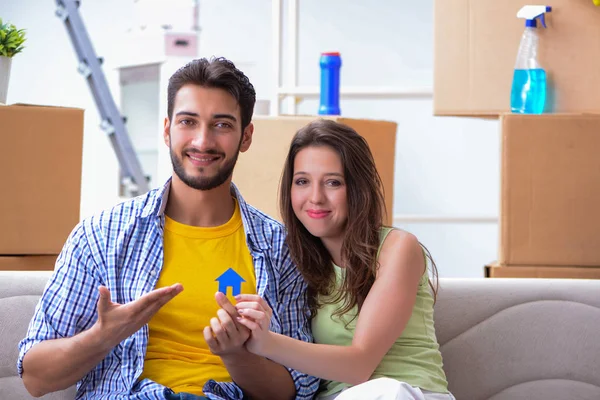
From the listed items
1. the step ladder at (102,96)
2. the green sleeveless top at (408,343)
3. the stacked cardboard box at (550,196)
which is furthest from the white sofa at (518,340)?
the step ladder at (102,96)

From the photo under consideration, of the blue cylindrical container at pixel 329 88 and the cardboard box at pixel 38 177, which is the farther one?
the blue cylindrical container at pixel 329 88

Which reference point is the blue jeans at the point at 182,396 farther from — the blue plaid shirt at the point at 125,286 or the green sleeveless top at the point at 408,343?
the green sleeveless top at the point at 408,343

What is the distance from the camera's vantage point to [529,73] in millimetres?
1979

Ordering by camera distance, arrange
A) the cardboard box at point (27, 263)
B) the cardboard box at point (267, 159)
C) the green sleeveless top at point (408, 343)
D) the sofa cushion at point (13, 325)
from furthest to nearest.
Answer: the cardboard box at point (267, 159) → the cardboard box at point (27, 263) → the sofa cushion at point (13, 325) → the green sleeveless top at point (408, 343)

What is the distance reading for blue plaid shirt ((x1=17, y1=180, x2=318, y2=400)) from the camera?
135 centimetres

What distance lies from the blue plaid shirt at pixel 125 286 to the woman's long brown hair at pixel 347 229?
0.04 meters

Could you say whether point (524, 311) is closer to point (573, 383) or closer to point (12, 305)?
point (573, 383)

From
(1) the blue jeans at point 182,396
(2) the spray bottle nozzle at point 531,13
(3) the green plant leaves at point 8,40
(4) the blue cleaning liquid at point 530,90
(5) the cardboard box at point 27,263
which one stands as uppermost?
(2) the spray bottle nozzle at point 531,13

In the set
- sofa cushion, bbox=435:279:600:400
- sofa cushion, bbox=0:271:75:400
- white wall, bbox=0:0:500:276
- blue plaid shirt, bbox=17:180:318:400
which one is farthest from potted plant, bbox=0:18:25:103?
white wall, bbox=0:0:500:276

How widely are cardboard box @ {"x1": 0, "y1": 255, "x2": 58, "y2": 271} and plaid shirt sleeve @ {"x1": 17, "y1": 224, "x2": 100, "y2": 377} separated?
461mm

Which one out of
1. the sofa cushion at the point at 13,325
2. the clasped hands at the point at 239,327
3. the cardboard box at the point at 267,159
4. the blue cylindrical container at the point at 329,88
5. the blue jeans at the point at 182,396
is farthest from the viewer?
the blue cylindrical container at the point at 329,88

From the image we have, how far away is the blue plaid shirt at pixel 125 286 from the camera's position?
1354mm

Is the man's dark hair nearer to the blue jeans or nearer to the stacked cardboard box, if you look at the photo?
the blue jeans

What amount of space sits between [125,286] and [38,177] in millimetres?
534
